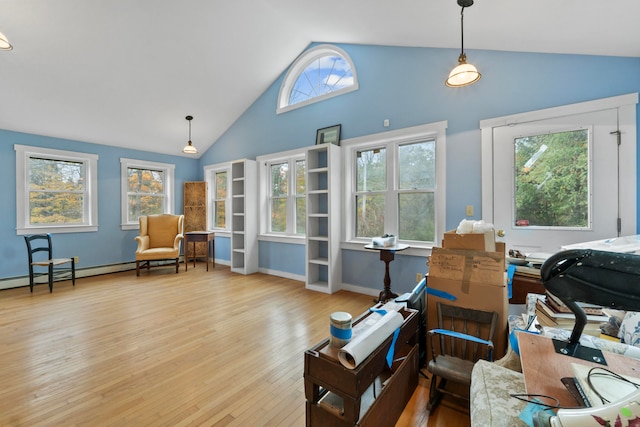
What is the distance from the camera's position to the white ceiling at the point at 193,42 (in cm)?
218

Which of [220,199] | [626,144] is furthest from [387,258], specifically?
[220,199]

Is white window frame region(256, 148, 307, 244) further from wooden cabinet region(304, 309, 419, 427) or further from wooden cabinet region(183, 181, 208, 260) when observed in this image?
wooden cabinet region(304, 309, 419, 427)

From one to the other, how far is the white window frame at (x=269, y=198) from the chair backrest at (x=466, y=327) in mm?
2863

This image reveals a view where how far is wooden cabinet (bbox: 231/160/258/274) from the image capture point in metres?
4.97

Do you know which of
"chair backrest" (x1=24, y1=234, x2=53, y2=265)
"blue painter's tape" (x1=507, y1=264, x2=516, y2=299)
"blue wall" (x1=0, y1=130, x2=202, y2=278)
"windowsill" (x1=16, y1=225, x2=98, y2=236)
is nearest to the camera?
"blue painter's tape" (x1=507, y1=264, x2=516, y2=299)

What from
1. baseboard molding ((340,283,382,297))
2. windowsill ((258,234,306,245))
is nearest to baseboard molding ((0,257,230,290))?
windowsill ((258,234,306,245))

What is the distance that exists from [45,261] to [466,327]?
572 cm

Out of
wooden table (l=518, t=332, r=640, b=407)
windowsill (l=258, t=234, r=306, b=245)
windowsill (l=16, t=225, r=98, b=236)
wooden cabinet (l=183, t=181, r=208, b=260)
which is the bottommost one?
wooden table (l=518, t=332, r=640, b=407)

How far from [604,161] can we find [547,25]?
1266 mm

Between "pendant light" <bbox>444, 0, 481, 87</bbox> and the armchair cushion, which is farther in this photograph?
the armchair cushion

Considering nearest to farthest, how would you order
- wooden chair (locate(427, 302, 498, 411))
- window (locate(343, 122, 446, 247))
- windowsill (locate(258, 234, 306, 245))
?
1. wooden chair (locate(427, 302, 498, 411))
2. window (locate(343, 122, 446, 247))
3. windowsill (locate(258, 234, 306, 245))

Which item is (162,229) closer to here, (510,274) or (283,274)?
(283,274)

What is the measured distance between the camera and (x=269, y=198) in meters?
5.16

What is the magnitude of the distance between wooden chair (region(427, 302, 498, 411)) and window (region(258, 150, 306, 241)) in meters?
3.04
